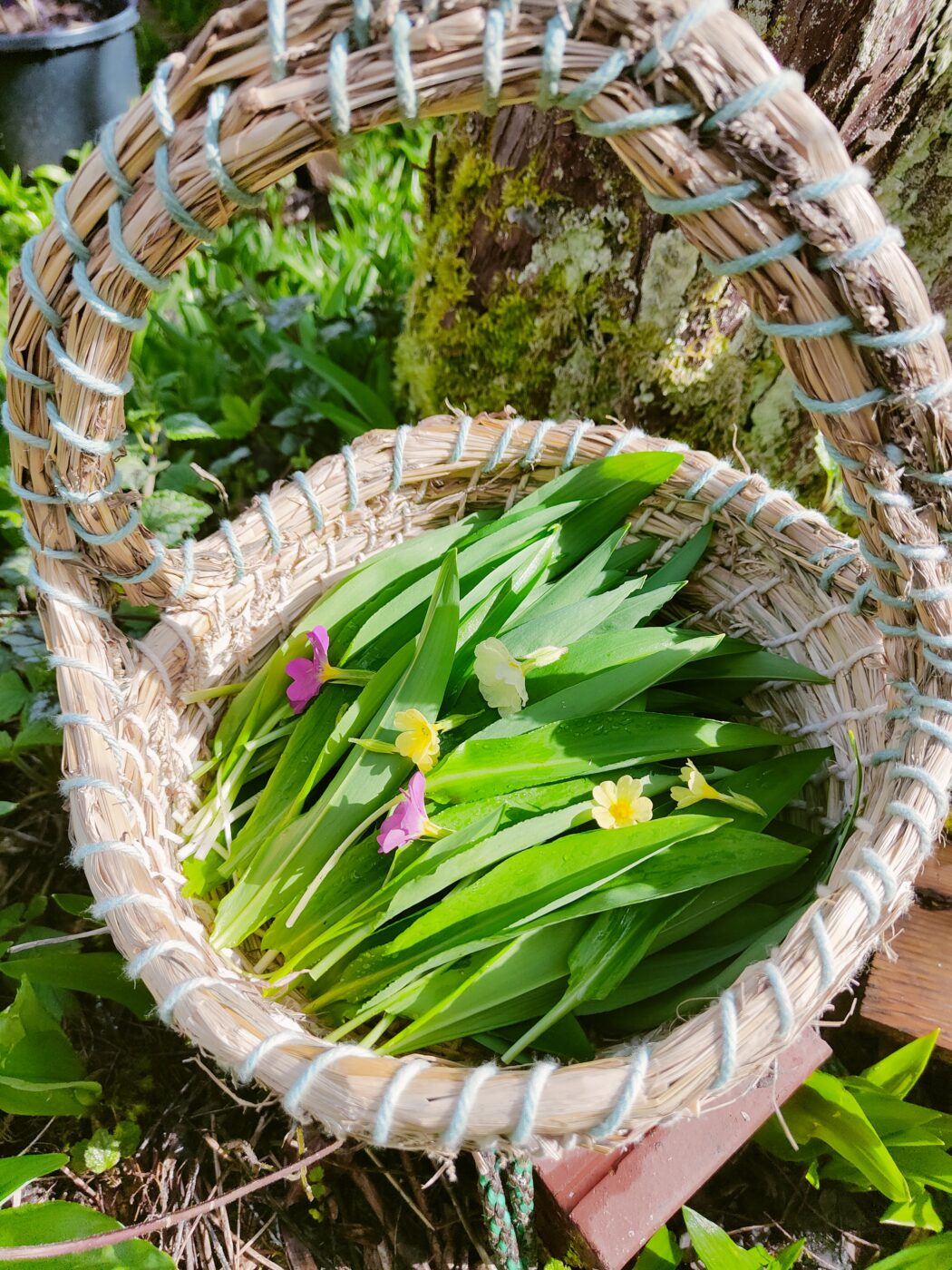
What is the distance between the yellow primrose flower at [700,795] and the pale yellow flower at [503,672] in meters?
0.20

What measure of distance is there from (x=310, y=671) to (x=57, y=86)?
233 cm

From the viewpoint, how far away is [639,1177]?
1027 mm

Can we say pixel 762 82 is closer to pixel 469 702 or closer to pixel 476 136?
pixel 469 702

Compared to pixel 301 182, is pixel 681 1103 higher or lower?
lower

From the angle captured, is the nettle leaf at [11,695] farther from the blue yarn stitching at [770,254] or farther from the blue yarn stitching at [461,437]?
the blue yarn stitching at [770,254]

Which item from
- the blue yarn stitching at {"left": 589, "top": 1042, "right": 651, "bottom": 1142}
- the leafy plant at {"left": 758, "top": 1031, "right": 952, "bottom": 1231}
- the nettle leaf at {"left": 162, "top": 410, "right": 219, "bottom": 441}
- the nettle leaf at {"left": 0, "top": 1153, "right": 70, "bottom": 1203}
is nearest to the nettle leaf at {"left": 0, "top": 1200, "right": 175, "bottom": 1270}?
the nettle leaf at {"left": 0, "top": 1153, "right": 70, "bottom": 1203}

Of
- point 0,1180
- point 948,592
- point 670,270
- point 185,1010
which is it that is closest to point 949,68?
point 670,270

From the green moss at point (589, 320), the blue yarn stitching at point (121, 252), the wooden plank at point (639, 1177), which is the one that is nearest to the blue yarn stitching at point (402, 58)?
the blue yarn stitching at point (121, 252)

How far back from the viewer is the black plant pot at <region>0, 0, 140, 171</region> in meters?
2.45

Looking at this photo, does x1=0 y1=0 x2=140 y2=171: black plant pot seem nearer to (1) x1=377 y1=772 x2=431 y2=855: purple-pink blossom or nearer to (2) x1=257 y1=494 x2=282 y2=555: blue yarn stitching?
(2) x1=257 y1=494 x2=282 y2=555: blue yarn stitching

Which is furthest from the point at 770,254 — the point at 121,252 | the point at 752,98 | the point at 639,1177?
the point at 639,1177

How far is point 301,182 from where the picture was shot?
2752 mm

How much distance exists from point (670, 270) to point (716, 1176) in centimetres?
127

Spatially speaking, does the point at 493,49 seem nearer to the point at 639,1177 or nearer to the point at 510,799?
the point at 510,799
